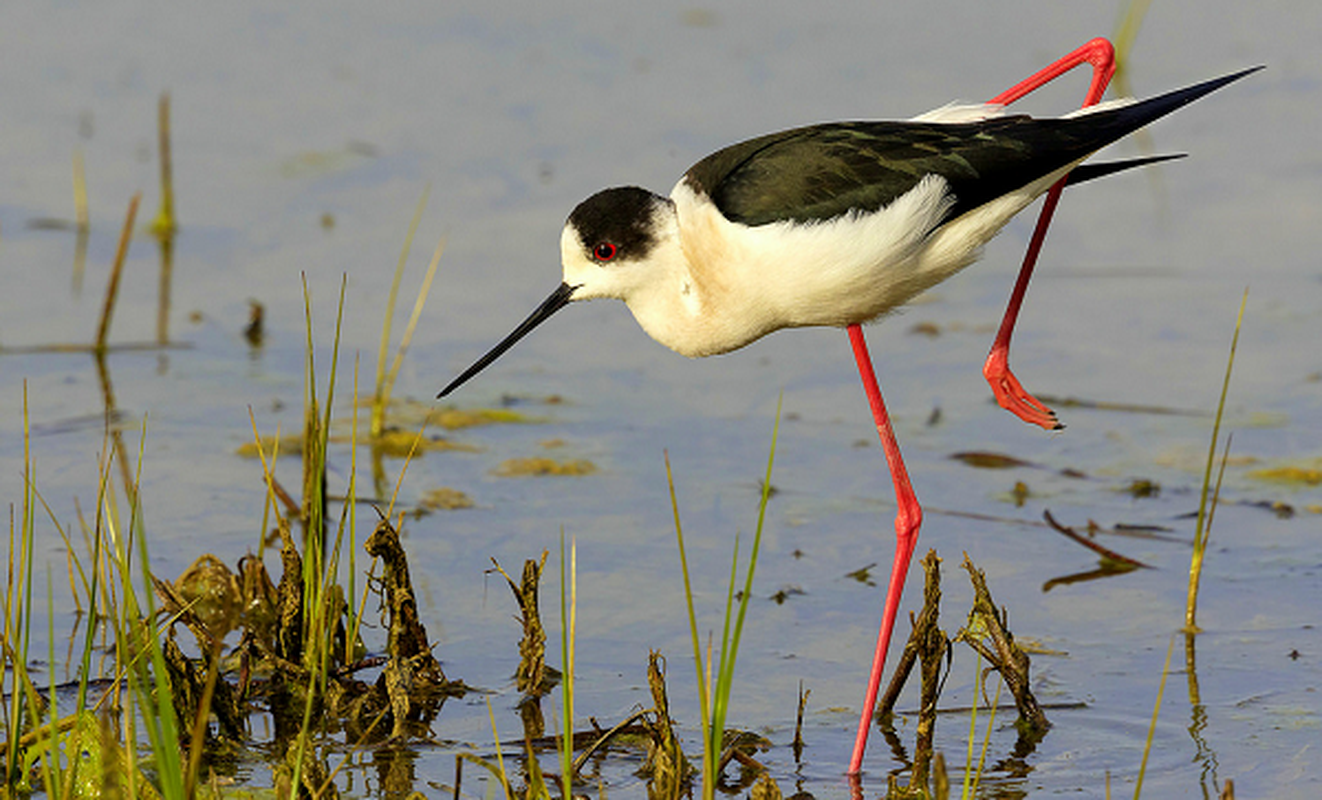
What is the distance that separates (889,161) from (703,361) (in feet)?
10.0

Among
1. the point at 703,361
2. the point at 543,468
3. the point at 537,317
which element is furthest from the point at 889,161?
the point at 703,361

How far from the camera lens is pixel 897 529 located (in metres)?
4.81

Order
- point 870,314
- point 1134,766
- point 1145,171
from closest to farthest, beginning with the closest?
point 1134,766 → point 870,314 → point 1145,171

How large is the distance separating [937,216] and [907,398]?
2.61m

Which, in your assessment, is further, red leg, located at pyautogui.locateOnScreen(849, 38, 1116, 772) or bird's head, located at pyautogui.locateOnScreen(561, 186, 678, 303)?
red leg, located at pyautogui.locateOnScreen(849, 38, 1116, 772)

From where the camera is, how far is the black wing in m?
4.13

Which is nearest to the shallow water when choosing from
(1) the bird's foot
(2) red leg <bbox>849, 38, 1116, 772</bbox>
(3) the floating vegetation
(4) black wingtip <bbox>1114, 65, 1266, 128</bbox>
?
(3) the floating vegetation

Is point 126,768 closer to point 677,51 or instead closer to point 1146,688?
point 1146,688

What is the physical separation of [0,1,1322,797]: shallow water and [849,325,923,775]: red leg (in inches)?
4.8

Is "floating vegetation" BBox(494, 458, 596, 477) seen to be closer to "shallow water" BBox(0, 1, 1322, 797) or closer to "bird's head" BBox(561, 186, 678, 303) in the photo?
"shallow water" BBox(0, 1, 1322, 797)

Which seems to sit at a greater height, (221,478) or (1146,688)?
(221,478)

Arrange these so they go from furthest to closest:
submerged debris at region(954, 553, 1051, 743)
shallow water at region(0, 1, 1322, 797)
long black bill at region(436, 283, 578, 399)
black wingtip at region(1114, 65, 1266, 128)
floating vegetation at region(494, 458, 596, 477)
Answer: floating vegetation at region(494, 458, 596, 477) → shallow water at region(0, 1, 1322, 797) → long black bill at region(436, 283, 578, 399) → black wingtip at region(1114, 65, 1266, 128) → submerged debris at region(954, 553, 1051, 743)

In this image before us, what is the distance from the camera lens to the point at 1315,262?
309 inches

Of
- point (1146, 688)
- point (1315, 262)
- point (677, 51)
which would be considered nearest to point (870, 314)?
point (1146, 688)
